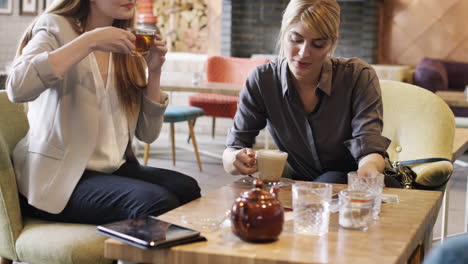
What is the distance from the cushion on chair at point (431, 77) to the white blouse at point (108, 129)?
465 centimetres

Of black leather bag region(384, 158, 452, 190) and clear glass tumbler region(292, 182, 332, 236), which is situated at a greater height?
clear glass tumbler region(292, 182, 332, 236)

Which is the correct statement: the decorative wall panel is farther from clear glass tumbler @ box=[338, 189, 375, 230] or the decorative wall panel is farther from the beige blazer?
clear glass tumbler @ box=[338, 189, 375, 230]

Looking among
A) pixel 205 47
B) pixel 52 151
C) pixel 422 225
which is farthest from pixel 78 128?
pixel 205 47

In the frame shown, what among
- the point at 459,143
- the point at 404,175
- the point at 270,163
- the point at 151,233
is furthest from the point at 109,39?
the point at 459,143

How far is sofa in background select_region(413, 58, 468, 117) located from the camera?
252 inches

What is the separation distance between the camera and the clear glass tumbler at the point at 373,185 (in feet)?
5.80

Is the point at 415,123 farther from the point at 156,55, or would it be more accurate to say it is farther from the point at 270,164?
the point at 156,55

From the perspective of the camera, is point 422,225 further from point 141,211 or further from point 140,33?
point 140,33

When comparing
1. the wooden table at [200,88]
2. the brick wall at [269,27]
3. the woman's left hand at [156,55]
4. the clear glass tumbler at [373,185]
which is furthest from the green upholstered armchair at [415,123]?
the brick wall at [269,27]

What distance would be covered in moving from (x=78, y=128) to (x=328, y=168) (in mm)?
820

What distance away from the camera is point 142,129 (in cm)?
241

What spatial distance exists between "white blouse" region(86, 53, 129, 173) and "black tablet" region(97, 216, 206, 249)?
60 cm

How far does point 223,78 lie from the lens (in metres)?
6.03

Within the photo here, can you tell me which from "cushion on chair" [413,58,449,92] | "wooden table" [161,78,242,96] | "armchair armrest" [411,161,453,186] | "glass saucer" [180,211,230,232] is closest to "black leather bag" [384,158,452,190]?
"armchair armrest" [411,161,453,186]
